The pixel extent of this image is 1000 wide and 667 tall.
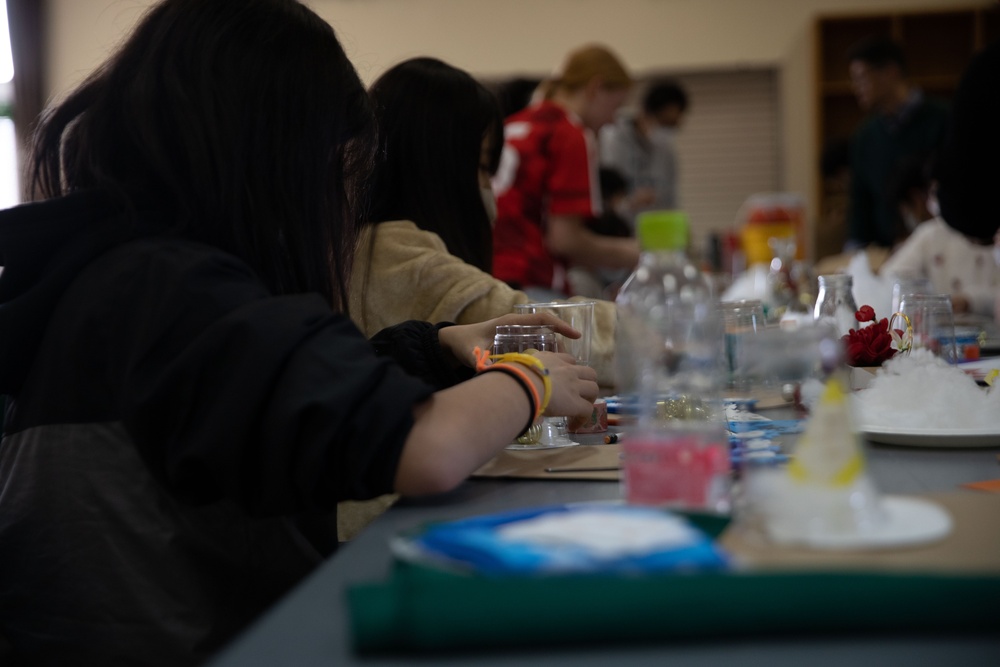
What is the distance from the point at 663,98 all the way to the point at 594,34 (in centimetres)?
104

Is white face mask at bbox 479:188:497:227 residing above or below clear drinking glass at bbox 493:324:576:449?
above

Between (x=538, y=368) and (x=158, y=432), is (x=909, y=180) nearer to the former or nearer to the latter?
(x=538, y=368)

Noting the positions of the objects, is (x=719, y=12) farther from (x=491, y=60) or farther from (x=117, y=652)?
(x=117, y=652)

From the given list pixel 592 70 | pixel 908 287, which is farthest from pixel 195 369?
pixel 592 70

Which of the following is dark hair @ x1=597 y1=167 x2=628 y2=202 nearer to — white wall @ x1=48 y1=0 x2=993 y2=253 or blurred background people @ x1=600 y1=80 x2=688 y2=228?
blurred background people @ x1=600 y1=80 x2=688 y2=228

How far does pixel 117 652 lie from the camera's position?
94cm

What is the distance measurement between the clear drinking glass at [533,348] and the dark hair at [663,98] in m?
4.95

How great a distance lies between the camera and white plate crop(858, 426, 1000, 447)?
102 centimetres

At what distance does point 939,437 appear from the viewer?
103 centimetres

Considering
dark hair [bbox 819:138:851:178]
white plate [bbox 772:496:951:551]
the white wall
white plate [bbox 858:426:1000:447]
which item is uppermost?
the white wall

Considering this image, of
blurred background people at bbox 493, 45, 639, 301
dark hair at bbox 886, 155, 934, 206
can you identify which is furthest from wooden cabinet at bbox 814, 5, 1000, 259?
blurred background people at bbox 493, 45, 639, 301

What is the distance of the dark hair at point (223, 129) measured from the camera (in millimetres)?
1010

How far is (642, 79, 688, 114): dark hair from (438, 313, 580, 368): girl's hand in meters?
4.84

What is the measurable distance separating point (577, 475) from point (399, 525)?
0.22 metres
